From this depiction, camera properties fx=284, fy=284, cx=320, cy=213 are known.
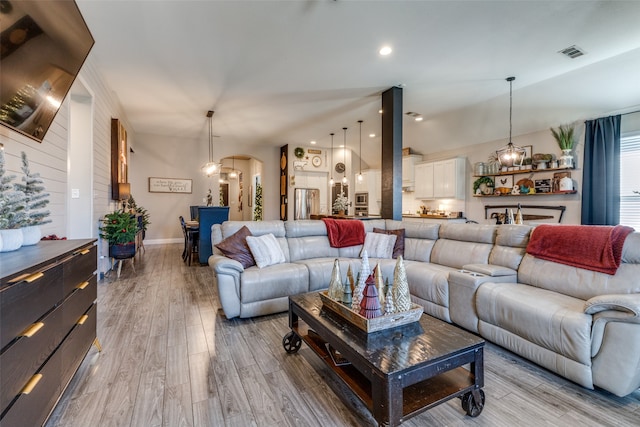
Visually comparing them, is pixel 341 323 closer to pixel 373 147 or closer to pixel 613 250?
pixel 613 250

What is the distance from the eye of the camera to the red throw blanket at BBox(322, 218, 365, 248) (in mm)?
3961

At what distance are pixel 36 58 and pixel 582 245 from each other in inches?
163

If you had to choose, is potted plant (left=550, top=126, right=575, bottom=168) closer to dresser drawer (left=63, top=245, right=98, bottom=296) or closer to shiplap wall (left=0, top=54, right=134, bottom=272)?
dresser drawer (left=63, top=245, right=98, bottom=296)

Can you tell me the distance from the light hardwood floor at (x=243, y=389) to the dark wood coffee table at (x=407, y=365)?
20 centimetres

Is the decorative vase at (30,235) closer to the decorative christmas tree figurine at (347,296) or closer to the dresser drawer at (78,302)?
the dresser drawer at (78,302)

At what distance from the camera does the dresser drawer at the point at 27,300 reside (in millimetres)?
1003

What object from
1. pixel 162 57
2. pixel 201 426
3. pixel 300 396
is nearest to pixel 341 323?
pixel 300 396

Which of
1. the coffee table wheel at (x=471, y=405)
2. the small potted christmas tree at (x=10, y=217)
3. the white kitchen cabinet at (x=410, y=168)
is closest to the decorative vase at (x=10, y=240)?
the small potted christmas tree at (x=10, y=217)

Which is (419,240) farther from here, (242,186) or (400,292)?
(242,186)

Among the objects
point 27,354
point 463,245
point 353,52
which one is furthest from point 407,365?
point 353,52

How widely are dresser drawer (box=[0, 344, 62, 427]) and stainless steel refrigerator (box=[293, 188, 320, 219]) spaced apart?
303 inches

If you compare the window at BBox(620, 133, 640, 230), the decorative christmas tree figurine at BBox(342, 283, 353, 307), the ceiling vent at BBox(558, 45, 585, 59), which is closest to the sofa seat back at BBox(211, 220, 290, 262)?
the decorative christmas tree figurine at BBox(342, 283, 353, 307)

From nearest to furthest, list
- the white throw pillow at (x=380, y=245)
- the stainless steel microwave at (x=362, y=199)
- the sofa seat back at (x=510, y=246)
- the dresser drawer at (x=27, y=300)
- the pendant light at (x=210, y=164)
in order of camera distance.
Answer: the dresser drawer at (x=27, y=300) → the sofa seat back at (x=510, y=246) → the white throw pillow at (x=380, y=245) → the pendant light at (x=210, y=164) → the stainless steel microwave at (x=362, y=199)

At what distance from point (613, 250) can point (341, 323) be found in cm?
213
